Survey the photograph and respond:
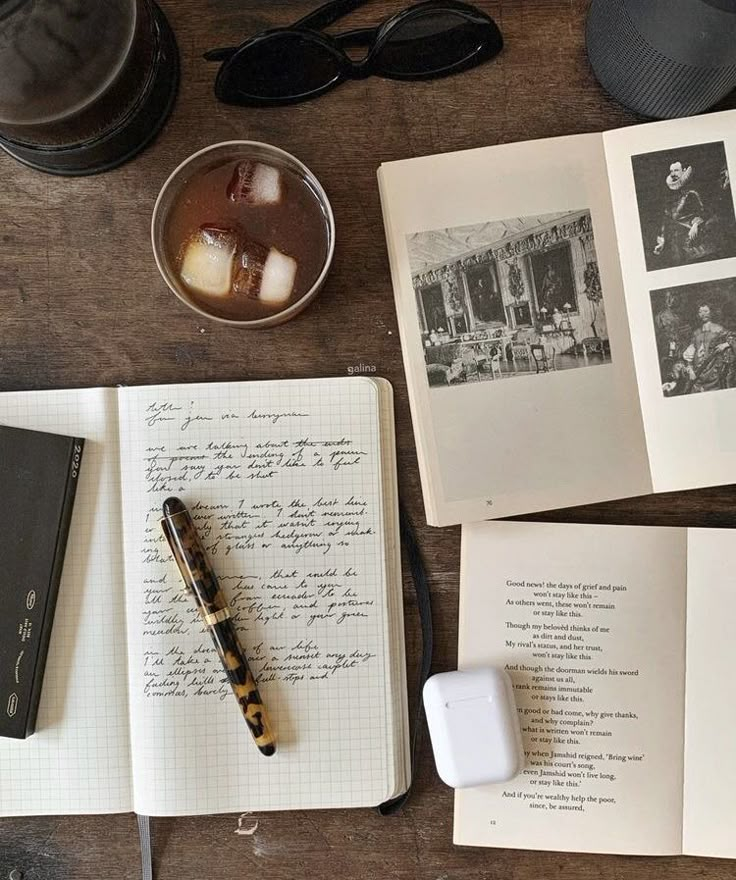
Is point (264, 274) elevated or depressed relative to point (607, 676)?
elevated

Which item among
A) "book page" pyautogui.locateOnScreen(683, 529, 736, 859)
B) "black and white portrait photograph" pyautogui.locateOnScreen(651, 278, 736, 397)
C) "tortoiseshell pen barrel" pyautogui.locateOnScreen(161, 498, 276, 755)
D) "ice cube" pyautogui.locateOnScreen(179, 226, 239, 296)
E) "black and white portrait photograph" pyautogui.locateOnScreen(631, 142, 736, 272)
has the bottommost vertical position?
"book page" pyautogui.locateOnScreen(683, 529, 736, 859)

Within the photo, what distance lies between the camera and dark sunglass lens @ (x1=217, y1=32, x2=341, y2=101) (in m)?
0.66

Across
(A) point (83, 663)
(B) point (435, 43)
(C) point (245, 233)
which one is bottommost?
(A) point (83, 663)

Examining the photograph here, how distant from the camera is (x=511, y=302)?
2.27 ft

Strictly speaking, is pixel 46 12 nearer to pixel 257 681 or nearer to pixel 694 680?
pixel 257 681

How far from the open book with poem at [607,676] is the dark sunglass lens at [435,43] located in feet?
1.31

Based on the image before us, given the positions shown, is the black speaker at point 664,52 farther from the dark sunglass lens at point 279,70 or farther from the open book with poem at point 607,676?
the open book with poem at point 607,676

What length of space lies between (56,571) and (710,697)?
57 centimetres

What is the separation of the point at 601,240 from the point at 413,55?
0.73 ft

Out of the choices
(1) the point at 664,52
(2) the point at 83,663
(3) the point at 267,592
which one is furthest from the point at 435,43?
(2) the point at 83,663

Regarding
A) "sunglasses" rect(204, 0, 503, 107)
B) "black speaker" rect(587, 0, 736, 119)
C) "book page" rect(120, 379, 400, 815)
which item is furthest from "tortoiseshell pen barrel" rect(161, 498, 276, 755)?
"black speaker" rect(587, 0, 736, 119)

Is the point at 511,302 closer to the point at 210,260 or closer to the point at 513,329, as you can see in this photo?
the point at 513,329

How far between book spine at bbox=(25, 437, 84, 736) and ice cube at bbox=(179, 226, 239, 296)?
0.17 meters

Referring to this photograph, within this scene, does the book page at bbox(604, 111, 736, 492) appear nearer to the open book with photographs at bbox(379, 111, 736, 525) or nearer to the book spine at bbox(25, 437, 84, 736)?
the open book with photographs at bbox(379, 111, 736, 525)
